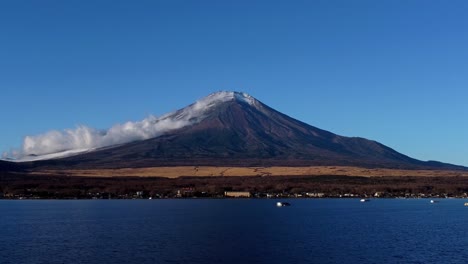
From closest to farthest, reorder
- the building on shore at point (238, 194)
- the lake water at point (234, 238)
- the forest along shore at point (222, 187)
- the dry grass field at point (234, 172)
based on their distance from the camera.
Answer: the lake water at point (234, 238) < the building on shore at point (238, 194) < the forest along shore at point (222, 187) < the dry grass field at point (234, 172)

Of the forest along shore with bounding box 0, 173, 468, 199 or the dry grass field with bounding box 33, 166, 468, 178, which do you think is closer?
the forest along shore with bounding box 0, 173, 468, 199

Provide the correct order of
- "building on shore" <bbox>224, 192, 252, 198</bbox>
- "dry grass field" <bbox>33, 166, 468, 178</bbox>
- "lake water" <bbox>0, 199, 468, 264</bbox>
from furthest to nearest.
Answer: "dry grass field" <bbox>33, 166, 468, 178</bbox> → "building on shore" <bbox>224, 192, 252, 198</bbox> → "lake water" <bbox>0, 199, 468, 264</bbox>

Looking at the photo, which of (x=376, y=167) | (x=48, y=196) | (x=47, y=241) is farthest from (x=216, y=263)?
(x=376, y=167)

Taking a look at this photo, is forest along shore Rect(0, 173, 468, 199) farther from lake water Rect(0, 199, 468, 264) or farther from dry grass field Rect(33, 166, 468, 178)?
lake water Rect(0, 199, 468, 264)

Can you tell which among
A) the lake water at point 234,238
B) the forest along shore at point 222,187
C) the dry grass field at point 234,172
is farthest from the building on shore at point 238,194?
the lake water at point 234,238

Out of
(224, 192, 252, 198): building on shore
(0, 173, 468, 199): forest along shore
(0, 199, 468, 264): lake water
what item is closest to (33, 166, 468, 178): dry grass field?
(0, 173, 468, 199): forest along shore

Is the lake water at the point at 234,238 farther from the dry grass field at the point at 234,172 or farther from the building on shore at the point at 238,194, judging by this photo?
the dry grass field at the point at 234,172

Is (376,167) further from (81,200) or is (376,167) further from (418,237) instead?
(418,237)

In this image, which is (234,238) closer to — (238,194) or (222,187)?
(238,194)
